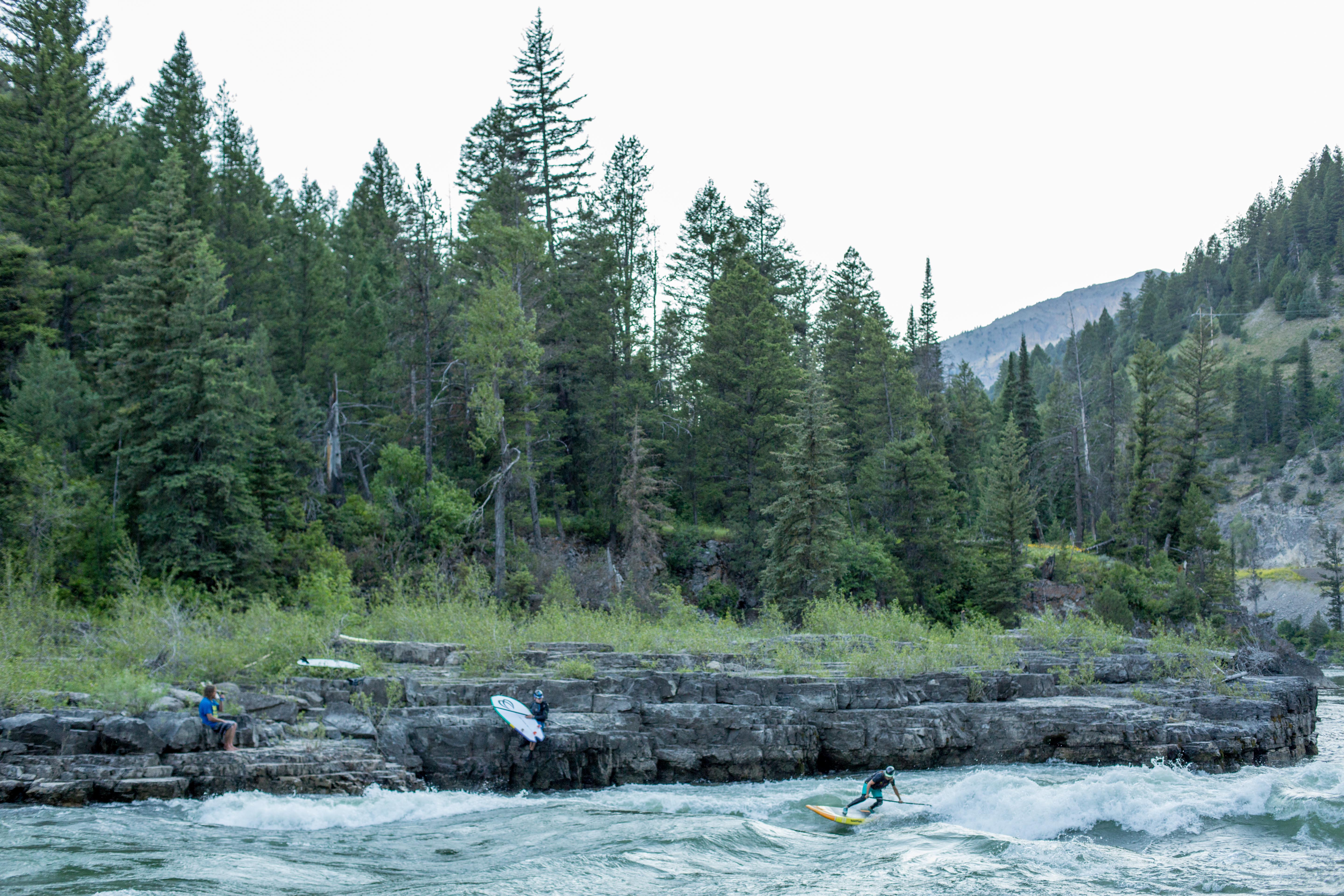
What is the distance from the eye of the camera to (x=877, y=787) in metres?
14.6

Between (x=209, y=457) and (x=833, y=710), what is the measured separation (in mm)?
21285

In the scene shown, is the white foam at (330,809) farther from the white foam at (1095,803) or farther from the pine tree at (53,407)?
the pine tree at (53,407)

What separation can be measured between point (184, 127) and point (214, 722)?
118 feet

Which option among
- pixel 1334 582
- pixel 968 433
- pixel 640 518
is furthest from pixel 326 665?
pixel 1334 582

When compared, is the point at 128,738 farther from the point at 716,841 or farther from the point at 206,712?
the point at 716,841

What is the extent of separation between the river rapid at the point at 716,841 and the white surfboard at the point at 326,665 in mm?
3514

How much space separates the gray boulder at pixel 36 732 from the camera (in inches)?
542

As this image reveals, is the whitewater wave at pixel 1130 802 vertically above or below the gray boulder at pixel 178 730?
below

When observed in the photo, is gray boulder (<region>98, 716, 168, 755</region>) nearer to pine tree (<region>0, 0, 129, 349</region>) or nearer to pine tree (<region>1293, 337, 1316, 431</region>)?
pine tree (<region>0, 0, 129, 349</region>)

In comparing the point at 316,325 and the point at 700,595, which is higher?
the point at 316,325

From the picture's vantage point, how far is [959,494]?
42156mm

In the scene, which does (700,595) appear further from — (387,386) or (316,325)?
(316,325)

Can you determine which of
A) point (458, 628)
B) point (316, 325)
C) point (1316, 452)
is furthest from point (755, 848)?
point (1316, 452)

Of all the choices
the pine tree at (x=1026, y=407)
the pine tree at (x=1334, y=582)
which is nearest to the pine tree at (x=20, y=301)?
the pine tree at (x=1026, y=407)
